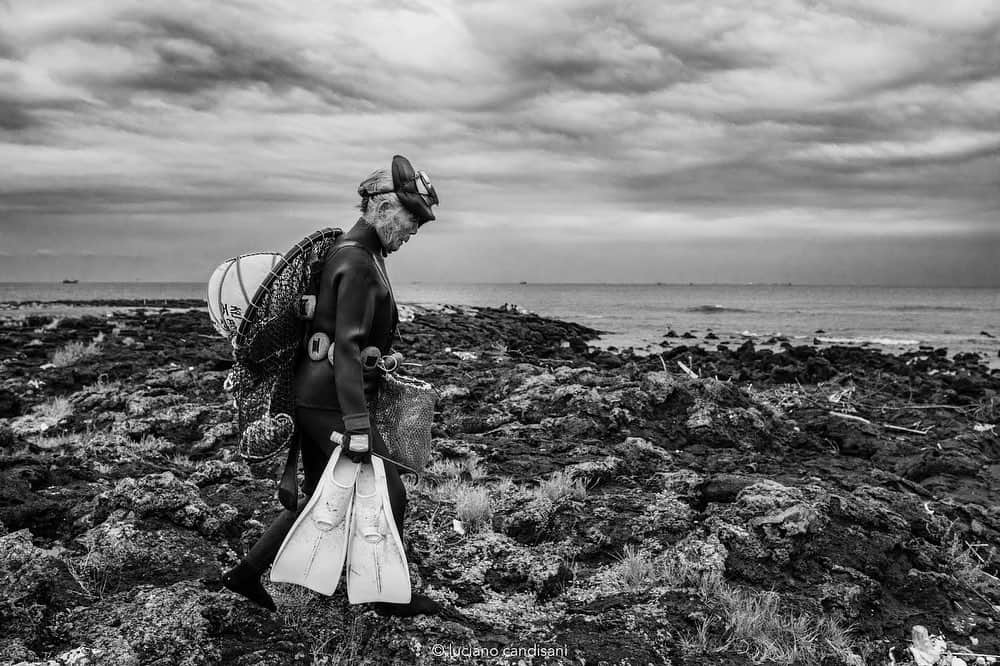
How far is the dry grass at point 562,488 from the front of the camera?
628 cm

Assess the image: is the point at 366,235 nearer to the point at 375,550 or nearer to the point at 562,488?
the point at 375,550

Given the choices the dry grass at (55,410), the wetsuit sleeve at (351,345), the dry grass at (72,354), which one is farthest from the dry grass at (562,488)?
the dry grass at (72,354)

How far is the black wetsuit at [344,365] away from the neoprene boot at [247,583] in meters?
0.04

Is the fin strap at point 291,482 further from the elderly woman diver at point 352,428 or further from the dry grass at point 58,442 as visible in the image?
the dry grass at point 58,442

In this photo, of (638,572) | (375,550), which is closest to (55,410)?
(375,550)

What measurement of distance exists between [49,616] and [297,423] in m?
1.67

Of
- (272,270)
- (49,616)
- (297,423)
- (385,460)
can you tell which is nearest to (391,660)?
(385,460)

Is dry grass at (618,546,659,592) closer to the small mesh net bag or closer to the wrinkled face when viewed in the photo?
the small mesh net bag

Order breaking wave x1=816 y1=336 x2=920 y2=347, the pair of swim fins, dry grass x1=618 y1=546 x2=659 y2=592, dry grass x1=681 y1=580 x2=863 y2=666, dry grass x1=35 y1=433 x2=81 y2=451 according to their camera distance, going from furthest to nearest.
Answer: breaking wave x1=816 y1=336 x2=920 y2=347 < dry grass x1=35 y1=433 x2=81 y2=451 < dry grass x1=618 y1=546 x2=659 y2=592 < dry grass x1=681 y1=580 x2=863 y2=666 < the pair of swim fins

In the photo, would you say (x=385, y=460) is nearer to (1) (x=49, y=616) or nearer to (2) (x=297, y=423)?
(2) (x=297, y=423)

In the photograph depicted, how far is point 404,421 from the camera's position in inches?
166

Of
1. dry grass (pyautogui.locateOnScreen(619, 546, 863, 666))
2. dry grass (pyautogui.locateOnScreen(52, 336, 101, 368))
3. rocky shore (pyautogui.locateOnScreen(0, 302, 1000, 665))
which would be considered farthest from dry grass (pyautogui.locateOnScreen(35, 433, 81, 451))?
dry grass (pyautogui.locateOnScreen(619, 546, 863, 666))

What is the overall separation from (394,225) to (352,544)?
67.2 inches

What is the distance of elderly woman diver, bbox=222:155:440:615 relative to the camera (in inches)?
147
